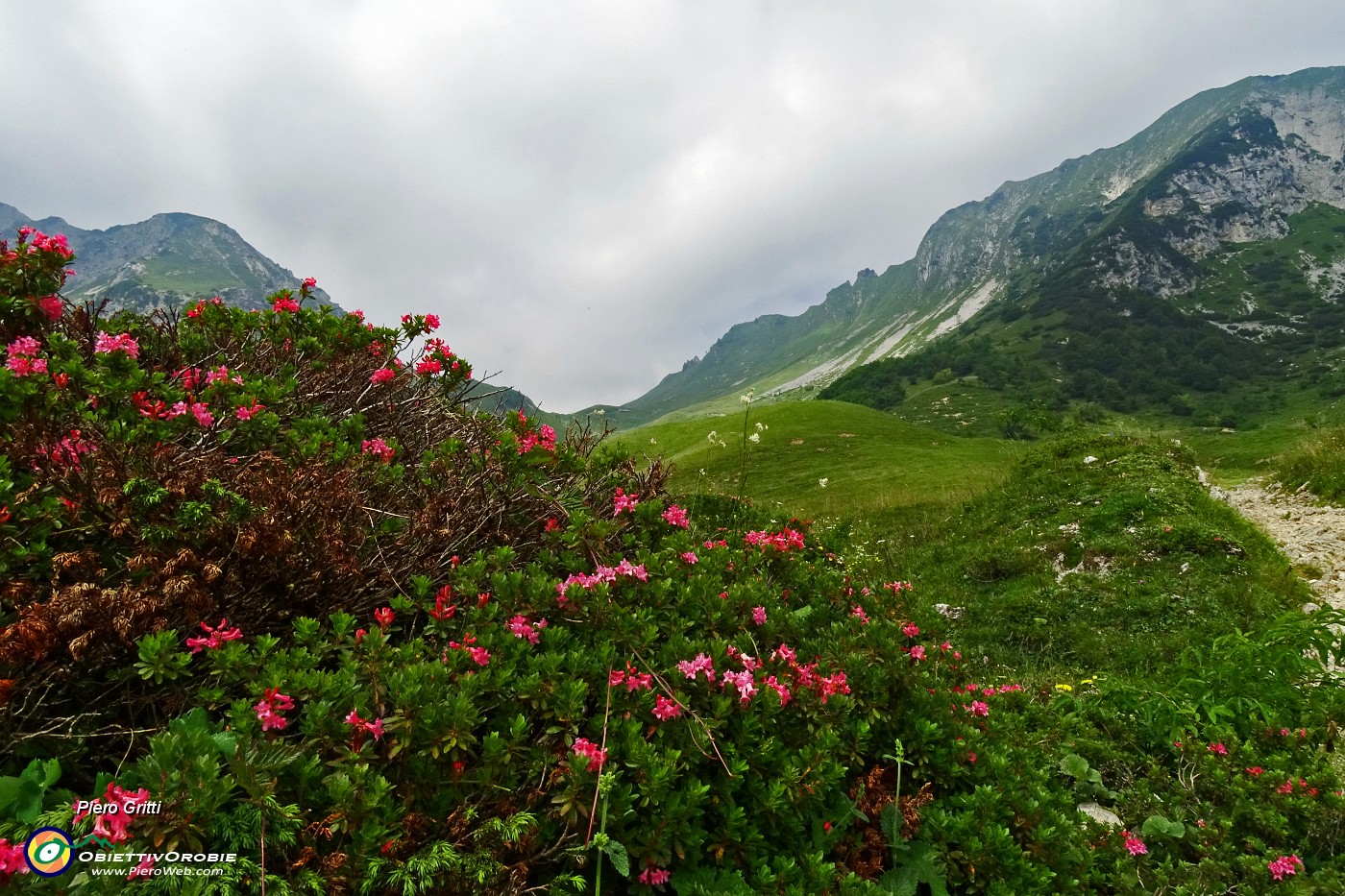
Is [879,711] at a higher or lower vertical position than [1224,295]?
higher

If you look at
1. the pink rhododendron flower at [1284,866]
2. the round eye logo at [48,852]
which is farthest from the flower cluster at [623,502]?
the pink rhododendron flower at [1284,866]

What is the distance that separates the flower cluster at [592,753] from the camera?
1943 millimetres

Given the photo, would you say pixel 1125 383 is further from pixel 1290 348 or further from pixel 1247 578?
pixel 1247 578

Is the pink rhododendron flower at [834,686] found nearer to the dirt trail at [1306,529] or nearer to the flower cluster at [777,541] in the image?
the flower cluster at [777,541]

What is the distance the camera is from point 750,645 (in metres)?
3.01

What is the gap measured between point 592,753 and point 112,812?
4.36ft

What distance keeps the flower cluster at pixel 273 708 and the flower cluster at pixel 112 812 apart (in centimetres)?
33

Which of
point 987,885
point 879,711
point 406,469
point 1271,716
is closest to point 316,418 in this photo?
point 406,469

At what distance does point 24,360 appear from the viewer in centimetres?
282

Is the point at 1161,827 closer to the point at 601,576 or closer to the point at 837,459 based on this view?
the point at 601,576

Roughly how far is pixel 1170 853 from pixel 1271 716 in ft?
6.36

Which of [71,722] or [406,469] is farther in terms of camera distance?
[406,469]

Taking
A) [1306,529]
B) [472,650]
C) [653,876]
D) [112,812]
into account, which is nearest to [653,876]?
[653,876]

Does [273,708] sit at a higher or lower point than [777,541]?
higher
